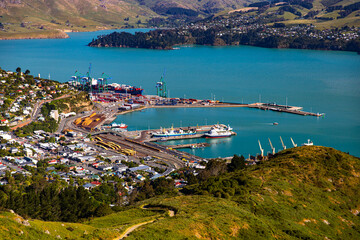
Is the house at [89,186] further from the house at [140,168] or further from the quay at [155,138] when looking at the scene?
the quay at [155,138]

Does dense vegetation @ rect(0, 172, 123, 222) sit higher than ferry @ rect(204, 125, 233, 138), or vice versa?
dense vegetation @ rect(0, 172, 123, 222)

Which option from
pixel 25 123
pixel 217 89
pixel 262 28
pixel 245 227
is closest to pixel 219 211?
pixel 245 227

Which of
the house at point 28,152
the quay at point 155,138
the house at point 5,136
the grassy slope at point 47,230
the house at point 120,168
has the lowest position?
the quay at point 155,138

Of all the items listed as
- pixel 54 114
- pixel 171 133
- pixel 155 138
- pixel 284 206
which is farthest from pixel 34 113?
pixel 284 206

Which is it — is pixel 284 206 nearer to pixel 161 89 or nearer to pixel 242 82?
pixel 161 89

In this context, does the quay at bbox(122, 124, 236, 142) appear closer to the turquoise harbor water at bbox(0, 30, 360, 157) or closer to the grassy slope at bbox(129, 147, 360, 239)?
the turquoise harbor water at bbox(0, 30, 360, 157)

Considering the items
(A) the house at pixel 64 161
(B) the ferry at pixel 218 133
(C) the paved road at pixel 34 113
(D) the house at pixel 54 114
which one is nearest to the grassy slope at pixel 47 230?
(A) the house at pixel 64 161

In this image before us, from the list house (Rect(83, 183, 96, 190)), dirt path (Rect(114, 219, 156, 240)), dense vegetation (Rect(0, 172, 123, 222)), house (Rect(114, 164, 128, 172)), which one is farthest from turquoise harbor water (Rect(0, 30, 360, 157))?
dirt path (Rect(114, 219, 156, 240))
